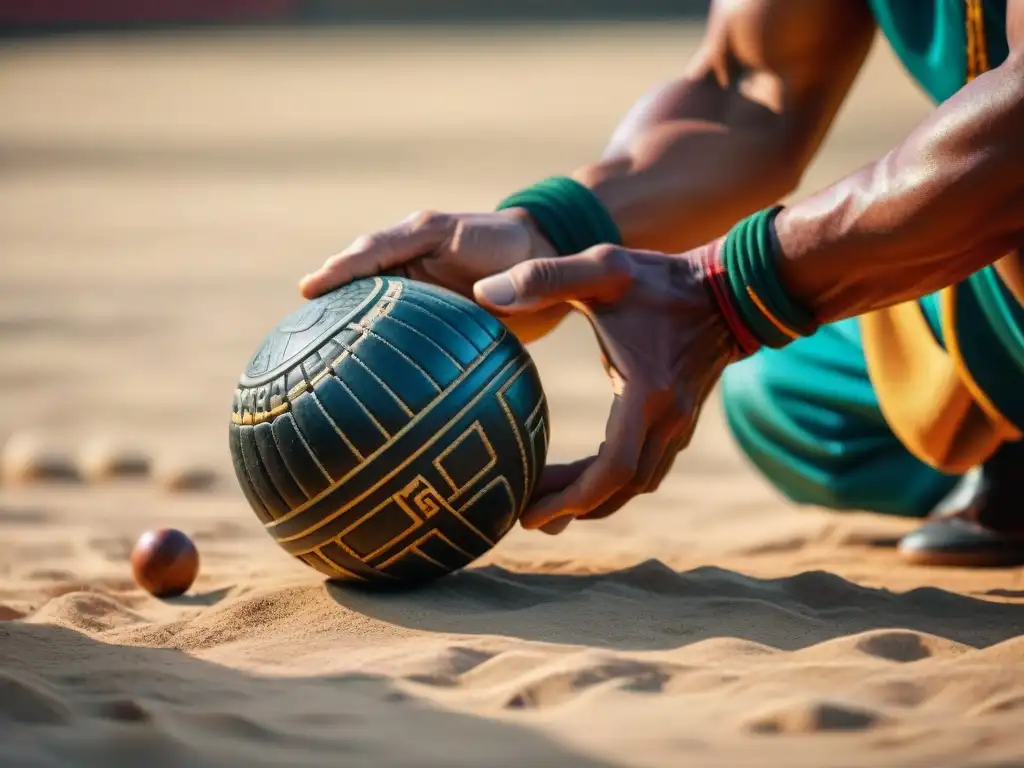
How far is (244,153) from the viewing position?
15102 mm

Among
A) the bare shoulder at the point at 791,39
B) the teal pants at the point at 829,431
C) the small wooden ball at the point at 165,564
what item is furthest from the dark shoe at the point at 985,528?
the small wooden ball at the point at 165,564

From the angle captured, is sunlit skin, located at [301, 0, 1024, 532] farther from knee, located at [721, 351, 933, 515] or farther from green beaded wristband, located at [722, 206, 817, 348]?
knee, located at [721, 351, 933, 515]

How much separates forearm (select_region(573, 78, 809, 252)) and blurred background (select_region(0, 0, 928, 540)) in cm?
132

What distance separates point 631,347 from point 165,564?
1.32 meters

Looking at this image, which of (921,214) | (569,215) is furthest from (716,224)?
(921,214)

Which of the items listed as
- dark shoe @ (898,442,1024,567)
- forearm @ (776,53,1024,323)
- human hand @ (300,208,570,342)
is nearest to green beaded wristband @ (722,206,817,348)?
forearm @ (776,53,1024,323)

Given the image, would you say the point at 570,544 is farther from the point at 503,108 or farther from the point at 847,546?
the point at 503,108

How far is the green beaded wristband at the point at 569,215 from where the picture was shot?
391 centimetres

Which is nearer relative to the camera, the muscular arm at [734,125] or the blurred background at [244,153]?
the muscular arm at [734,125]

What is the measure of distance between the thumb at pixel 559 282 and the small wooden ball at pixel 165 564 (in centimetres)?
105

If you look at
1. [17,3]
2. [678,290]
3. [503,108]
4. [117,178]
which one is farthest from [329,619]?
[17,3]

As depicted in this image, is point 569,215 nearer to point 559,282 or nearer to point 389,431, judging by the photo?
point 559,282

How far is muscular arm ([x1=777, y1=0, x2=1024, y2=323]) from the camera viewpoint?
3057mm

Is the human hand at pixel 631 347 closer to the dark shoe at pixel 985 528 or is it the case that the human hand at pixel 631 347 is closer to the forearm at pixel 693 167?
the forearm at pixel 693 167
